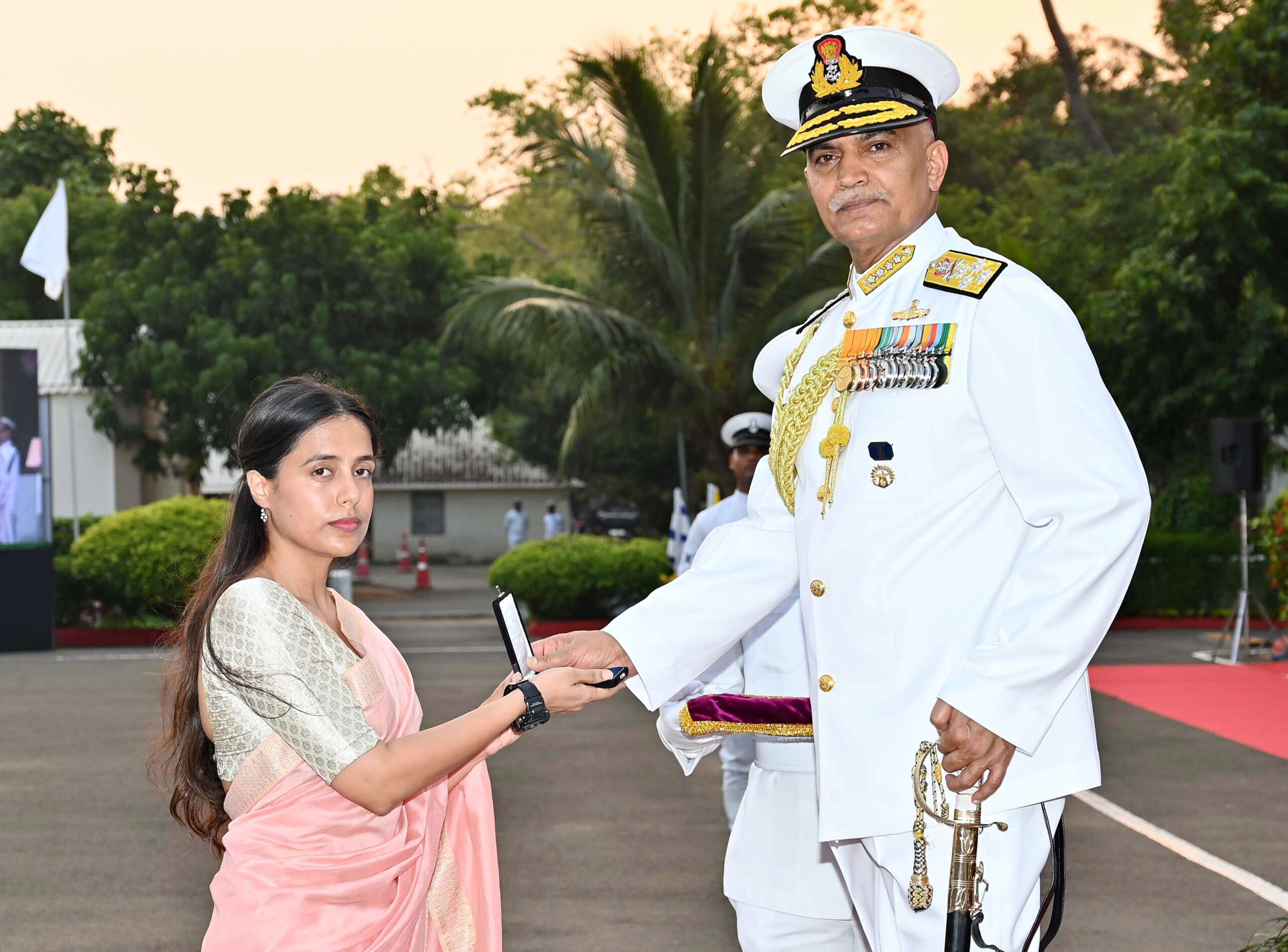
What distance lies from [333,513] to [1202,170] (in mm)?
18122

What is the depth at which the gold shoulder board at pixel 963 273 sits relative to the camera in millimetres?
2730

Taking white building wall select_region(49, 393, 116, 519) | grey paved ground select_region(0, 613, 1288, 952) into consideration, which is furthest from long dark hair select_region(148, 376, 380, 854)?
white building wall select_region(49, 393, 116, 519)

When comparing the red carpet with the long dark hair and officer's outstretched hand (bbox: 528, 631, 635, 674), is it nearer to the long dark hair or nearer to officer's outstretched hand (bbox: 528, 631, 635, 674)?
officer's outstretched hand (bbox: 528, 631, 635, 674)

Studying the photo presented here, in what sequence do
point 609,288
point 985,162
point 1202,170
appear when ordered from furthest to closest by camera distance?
1. point 985,162
2. point 609,288
3. point 1202,170

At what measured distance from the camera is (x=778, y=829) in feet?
12.1

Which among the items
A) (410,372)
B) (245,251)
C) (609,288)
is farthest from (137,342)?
(609,288)

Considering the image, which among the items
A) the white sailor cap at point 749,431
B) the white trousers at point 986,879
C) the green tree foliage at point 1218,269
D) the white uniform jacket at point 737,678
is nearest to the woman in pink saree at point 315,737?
the white uniform jacket at point 737,678

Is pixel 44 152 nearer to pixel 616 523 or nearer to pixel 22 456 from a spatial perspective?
pixel 616 523

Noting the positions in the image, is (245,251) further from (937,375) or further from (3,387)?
(937,375)

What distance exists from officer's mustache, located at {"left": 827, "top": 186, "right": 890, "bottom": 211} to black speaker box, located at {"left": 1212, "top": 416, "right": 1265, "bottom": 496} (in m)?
14.8

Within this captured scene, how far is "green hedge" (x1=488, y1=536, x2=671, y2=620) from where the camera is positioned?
1841 cm

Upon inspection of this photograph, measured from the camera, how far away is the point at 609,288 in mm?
21406

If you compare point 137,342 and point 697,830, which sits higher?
point 137,342

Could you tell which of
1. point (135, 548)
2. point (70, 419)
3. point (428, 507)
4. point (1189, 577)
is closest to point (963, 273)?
point (135, 548)
